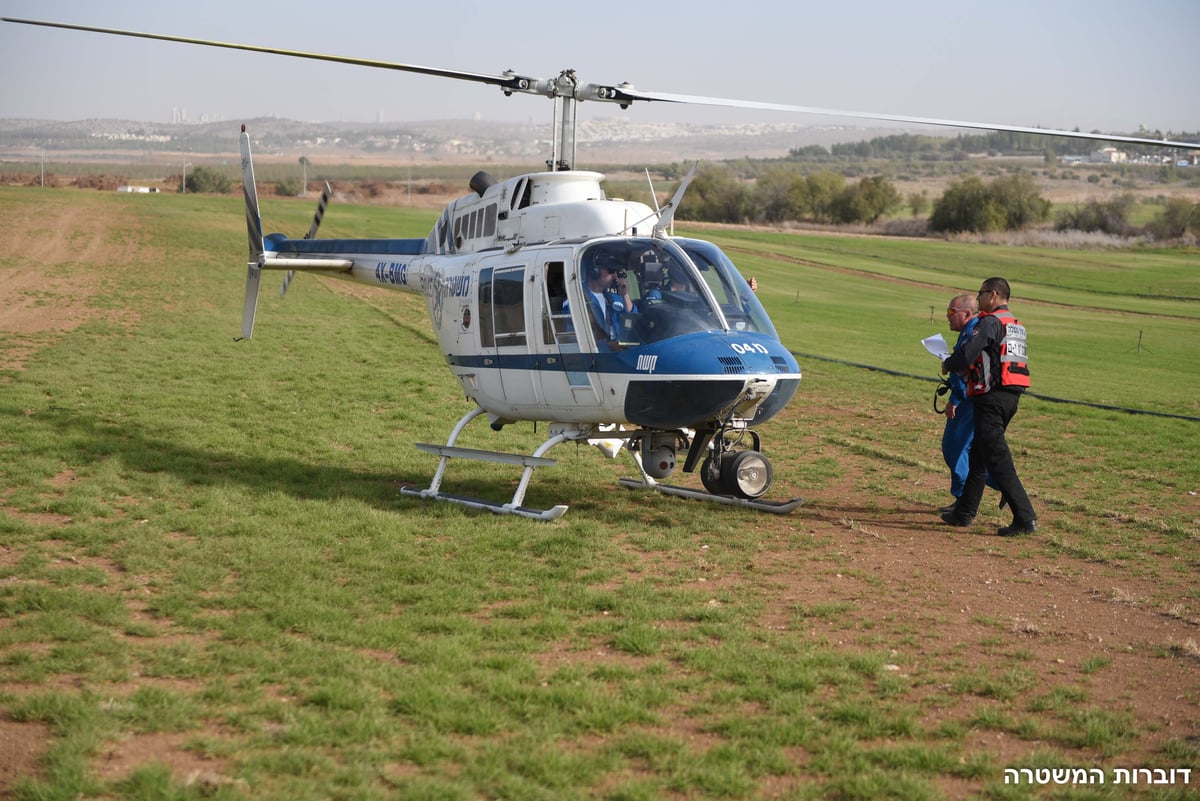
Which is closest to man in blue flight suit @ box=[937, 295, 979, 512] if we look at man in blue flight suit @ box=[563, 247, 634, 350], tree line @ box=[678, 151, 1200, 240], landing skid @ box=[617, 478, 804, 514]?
landing skid @ box=[617, 478, 804, 514]

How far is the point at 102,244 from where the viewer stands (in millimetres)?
42281

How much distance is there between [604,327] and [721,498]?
2.60m

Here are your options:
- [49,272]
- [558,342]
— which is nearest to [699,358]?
[558,342]

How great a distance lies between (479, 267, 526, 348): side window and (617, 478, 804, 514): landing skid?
235 centimetres

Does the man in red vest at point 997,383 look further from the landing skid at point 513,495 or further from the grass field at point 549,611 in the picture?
the landing skid at point 513,495

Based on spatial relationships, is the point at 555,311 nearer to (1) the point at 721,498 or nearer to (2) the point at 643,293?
(2) the point at 643,293

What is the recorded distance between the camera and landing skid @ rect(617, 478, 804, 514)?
11.4 metres

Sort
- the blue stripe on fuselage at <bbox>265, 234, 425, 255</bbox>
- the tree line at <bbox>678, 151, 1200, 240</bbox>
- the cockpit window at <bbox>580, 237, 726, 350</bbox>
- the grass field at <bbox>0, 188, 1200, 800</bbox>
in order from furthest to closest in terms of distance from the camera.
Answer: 1. the tree line at <bbox>678, 151, 1200, 240</bbox>
2. the blue stripe on fuselage at <bbox>265, 234, 425, 255</bbox>
3. the cockpit window at <bbox>580, 237, 726, 350</bbox>
4. the grass field at <bbox>0, 188, 1200, 800</bbox>

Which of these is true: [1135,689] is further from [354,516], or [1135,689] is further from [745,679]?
[354,516]

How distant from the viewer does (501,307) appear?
11.4m

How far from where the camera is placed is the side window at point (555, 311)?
10.6m

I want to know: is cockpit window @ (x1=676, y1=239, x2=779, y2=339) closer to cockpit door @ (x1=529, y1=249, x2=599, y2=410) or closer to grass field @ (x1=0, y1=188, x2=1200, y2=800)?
cockpit door @ (x1=529, y1=249, x2=599, y2=410)

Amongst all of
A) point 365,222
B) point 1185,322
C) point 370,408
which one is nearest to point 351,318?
point 370,408

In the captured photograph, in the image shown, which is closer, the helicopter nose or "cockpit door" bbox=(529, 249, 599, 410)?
the helicopter nose
